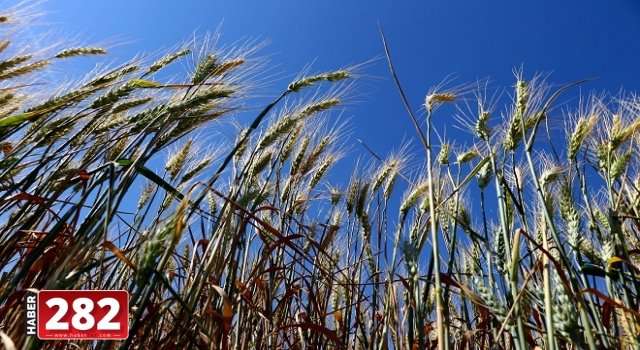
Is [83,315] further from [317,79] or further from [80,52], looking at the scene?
[80,52]

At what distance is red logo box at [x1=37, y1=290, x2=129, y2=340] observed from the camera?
109 cm

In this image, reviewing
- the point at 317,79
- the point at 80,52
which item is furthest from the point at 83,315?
the point at 80,52

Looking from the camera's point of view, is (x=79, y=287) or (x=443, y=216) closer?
(x=79, y=287)

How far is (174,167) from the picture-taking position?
211cm

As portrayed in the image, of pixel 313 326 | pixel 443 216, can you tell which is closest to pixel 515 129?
pixel 443 216

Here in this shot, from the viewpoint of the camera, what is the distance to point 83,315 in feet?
3.90

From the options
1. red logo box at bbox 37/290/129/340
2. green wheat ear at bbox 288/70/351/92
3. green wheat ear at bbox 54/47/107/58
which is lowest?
red logo box at bbox 37/290/129/340

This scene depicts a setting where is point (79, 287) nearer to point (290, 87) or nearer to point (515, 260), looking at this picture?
point (290, 87)

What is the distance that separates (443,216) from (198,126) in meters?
Result: 0.95

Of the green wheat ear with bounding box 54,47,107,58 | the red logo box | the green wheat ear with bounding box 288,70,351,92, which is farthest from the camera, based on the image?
the green wheat ear with bounding box 54,47,107,58

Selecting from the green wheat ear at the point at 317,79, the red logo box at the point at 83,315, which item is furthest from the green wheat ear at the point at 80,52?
the red logo box at the point at 83,315

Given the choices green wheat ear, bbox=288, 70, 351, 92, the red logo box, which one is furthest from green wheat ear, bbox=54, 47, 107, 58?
the red logo box

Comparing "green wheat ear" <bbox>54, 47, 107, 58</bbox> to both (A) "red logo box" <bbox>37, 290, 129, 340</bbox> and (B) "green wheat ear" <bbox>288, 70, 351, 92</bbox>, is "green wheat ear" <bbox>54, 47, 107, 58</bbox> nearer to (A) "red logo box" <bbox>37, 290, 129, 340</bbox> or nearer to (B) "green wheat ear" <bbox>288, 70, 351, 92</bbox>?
(B) "green wheat ear" <bbox>288, 70, 351, 92</bbox>

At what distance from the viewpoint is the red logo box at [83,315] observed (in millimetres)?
1089
